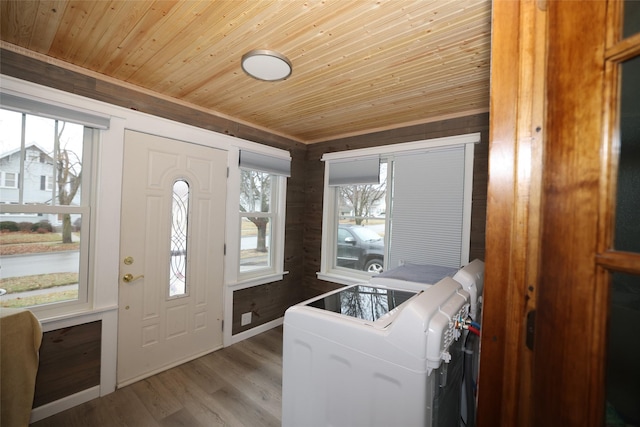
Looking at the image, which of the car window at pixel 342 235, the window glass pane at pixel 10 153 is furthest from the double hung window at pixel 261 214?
the window glass pane at pixel 10 153

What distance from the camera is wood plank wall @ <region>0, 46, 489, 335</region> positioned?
190cm

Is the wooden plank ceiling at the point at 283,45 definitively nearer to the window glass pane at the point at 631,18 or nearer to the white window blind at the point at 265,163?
the white window blind at the point at 265,163

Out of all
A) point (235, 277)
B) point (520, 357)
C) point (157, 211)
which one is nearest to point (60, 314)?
point (157, 211)

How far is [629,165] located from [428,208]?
2298 millimetres

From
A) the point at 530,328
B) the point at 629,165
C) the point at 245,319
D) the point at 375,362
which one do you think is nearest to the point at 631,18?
the point at 629,165

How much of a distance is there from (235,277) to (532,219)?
9.23ft

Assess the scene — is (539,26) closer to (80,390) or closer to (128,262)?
(128,262)

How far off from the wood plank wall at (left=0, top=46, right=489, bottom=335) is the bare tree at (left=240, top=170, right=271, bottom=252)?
0.29 m

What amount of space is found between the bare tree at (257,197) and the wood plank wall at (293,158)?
285 mm

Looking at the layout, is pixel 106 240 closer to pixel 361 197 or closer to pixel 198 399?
pixel 198 399

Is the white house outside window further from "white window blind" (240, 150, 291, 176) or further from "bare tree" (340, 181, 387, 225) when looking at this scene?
"bare tree" (340, 181, 387, 225)

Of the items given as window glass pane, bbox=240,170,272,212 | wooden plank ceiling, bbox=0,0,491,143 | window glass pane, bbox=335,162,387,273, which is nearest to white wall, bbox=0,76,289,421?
wooden plank ceiling, bbox=0,0,491,143

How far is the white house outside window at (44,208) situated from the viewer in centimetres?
172

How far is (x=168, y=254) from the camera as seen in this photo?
2432 millimetres
